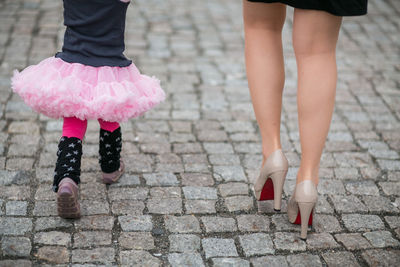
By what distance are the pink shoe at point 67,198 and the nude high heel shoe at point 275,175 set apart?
0.90 metres

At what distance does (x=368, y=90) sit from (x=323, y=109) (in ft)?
6.98

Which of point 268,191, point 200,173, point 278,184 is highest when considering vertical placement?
point 278,184

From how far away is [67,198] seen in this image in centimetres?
251

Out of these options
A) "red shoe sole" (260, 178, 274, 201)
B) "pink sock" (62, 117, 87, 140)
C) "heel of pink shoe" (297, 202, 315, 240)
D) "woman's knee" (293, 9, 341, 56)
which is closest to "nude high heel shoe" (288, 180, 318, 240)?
"heel of pink shoe" (297, 202, 315, 240)

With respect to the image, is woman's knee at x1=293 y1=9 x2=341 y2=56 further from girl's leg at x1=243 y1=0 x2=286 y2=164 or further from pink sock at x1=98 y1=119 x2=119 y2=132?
pink sock at x1=98 y1=119 x2=119 y2=132

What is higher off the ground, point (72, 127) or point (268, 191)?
point (72, 127)

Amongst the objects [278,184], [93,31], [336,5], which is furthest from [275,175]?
[93,31]

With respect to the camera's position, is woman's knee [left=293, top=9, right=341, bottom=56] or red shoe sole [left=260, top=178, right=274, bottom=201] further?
red shoe sole [left=260, top=178, right=274, bottom=201]

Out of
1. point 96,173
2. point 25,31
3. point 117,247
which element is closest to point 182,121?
point 96,173

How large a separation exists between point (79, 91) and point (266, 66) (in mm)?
889

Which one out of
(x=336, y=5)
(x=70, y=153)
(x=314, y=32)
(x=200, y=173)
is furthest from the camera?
(x=200, y=173)

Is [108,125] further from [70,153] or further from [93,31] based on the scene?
[93,31]

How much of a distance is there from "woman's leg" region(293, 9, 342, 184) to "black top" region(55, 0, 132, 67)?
831 millimetres

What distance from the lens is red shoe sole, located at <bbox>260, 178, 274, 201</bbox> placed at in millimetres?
2711
